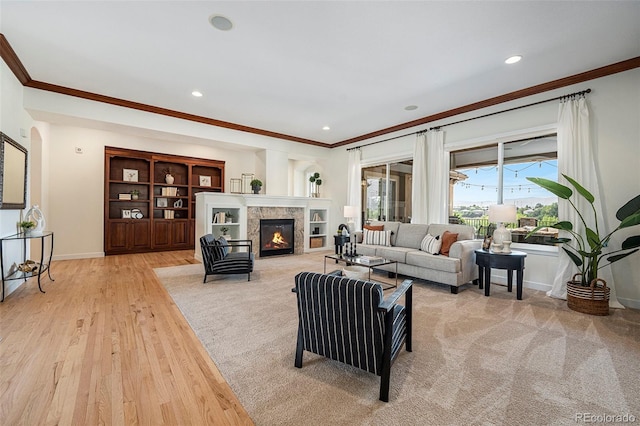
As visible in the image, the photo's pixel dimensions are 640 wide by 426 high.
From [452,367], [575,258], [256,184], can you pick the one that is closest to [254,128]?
[256,184]

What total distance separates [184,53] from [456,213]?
17.2 feet

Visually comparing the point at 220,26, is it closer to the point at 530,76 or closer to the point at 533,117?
the point at 530,76

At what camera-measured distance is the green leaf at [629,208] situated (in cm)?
324

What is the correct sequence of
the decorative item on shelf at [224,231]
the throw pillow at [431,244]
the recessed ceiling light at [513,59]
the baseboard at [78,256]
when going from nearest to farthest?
the recessed ceiling light at [513,59] < the throw pillow at [431,244] < the baseboard at [78,256] < the decorative item on shelf at [224,231]

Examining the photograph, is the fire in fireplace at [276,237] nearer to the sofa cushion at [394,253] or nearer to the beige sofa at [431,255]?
the beige sofa at [431,255]

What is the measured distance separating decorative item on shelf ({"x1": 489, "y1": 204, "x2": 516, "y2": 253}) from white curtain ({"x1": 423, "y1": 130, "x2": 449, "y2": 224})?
1.35 m

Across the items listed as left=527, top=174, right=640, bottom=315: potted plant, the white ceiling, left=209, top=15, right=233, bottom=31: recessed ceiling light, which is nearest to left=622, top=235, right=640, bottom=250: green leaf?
left=527, top=174, right=640, bottom=315: potted plant

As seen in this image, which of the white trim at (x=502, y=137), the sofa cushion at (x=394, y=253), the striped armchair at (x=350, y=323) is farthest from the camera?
the sofa cushion at (x=394, y=253)

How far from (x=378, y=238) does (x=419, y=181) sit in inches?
58.8

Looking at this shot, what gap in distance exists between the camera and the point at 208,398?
178 cm

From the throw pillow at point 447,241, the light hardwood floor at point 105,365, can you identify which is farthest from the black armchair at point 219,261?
the throw pillow at point 447,241

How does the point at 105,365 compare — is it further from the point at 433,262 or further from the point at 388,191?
the point at 388,191

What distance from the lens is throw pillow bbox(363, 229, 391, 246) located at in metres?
5.43

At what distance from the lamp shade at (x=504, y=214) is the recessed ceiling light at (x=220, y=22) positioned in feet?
13.6
